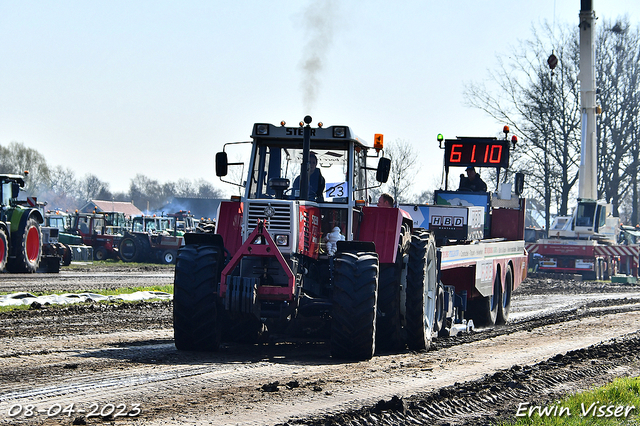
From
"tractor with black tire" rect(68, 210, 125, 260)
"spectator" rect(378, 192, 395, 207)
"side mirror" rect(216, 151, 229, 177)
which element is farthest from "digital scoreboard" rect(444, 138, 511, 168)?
"tractor with black tire" rect(68, 210, 125, 260)

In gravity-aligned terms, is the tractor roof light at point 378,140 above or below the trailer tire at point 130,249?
above

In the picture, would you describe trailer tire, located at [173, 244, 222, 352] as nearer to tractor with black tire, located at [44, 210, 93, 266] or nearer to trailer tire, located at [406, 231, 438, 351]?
trailer tire, located at [406, 231, 438, 351]

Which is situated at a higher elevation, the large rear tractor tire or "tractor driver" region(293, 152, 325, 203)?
"tractor driver" region(293, 152, 325, 203)

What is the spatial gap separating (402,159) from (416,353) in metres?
31.3

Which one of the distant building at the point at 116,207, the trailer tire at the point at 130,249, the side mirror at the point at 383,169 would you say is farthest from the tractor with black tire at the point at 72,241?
the distant building at the point at 116,207

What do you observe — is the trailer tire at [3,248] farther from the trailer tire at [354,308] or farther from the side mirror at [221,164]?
the trailer tire at [354,308]

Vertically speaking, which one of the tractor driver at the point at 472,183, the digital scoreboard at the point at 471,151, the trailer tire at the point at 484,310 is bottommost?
the trailer tire at the point at 484,310

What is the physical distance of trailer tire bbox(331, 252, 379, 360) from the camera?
9.10 m

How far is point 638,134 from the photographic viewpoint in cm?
4478

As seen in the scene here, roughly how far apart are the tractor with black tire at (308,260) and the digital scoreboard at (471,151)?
6.42 m

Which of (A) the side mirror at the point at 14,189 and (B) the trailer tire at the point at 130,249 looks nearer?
(A) the side mirror at the point at 14,189

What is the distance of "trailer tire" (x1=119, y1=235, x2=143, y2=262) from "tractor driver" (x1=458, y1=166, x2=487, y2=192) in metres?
22.0

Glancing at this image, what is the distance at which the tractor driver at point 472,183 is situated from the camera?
16.8m

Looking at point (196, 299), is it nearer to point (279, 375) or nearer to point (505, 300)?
point (279, 375)
